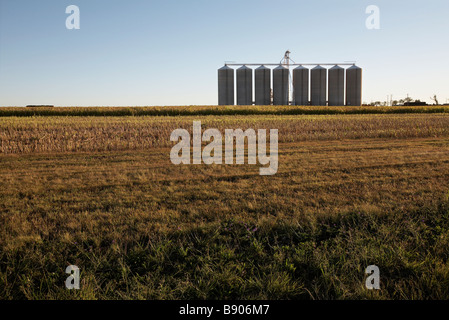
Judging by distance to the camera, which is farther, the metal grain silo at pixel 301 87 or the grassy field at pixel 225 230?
the metal grain silo at pixel 301 87

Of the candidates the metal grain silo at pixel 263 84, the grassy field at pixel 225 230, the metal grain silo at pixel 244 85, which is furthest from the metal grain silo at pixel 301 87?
the grassy field at pixel 225 230

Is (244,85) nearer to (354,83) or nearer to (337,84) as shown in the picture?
(337,84)

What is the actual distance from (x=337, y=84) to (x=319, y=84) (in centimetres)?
332

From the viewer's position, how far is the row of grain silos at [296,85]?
56.5m

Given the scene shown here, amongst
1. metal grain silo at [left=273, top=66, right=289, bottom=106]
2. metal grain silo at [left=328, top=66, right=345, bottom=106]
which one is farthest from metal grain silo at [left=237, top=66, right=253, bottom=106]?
metal grain silo at [left=328, top=66, right=345, bottom=106]

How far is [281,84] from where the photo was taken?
56375 millimetres

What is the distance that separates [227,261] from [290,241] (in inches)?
43.6

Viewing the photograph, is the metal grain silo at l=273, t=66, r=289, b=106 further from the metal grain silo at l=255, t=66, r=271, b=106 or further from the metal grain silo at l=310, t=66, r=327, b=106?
the metal grain silo at l=310, t=66, r=327, b=106

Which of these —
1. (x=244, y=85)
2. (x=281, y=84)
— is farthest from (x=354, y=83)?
(x=244, y=85)

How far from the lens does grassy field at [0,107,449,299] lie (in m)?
3.45

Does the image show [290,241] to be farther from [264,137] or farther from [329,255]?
[264,137]

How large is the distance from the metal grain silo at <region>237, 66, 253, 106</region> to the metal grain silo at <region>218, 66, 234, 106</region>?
134 centimetres

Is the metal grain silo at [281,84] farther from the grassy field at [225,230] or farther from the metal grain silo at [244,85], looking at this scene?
the grassy field at [225,230]
